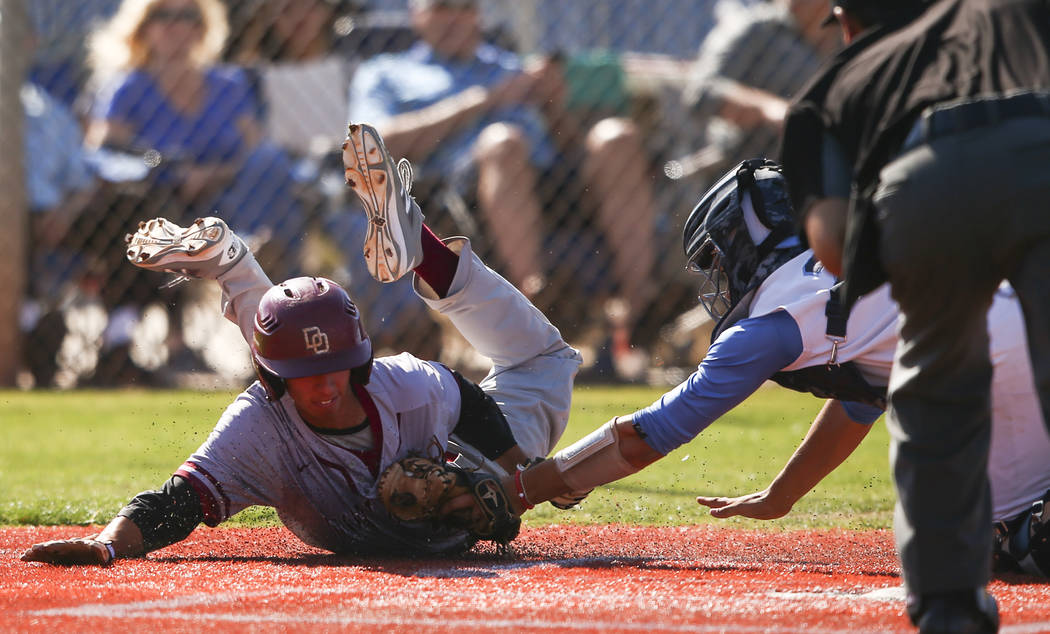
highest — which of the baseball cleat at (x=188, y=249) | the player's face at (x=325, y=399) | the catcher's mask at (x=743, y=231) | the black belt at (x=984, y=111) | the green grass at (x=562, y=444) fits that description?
the black belt at (x=984, y=111)

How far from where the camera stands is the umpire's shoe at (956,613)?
2656 millimetres

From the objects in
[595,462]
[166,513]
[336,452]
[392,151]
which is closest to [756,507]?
[595,462]

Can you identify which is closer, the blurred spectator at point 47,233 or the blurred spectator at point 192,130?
the blurred spectator at point 192,130

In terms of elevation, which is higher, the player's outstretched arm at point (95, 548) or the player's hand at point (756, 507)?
the player's outstretched arm at point (95, 548)

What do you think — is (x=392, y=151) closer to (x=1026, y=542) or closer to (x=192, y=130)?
(x=192, y=130)

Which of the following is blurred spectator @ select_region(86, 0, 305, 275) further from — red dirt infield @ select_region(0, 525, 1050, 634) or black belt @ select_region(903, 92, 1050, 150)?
black belt @ select_region(903, 92, 1050, 150)


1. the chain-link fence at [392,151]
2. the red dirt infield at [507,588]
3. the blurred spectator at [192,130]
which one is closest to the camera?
the red dirt infield at [507,588]

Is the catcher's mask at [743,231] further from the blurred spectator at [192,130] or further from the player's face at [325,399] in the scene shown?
the blurred spectator at [192,130]

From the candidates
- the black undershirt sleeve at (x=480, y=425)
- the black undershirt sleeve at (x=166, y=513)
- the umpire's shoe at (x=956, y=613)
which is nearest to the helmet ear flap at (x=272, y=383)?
the black undershirt sleeve at (x=166, y=513)

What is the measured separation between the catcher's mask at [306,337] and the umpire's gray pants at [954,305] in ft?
6.15

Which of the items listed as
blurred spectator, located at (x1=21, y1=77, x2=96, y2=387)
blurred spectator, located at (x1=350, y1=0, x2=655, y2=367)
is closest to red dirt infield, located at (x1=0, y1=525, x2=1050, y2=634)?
blurred spectator, located at (x1=350, y1=0, x2=655, y2=367)

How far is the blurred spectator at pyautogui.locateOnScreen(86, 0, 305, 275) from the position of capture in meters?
9.53

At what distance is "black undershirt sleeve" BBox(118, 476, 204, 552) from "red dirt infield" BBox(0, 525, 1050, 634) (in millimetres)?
87

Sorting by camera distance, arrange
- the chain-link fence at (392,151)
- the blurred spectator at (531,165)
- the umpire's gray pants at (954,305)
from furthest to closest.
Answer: the chain-link fence at (392,151) → the blurred spectator at (531,165) → the umpire's gray pants at (954,305)
